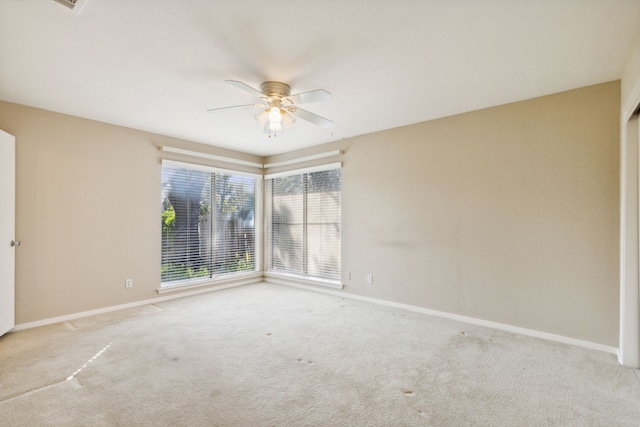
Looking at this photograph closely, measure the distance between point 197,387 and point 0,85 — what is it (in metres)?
3.38

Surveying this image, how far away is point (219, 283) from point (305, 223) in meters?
1.83

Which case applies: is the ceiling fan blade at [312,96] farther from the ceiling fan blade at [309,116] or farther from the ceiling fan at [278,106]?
the ceiling fan blade at [309,116]

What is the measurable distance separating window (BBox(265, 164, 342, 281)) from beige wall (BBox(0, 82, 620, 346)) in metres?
0.34

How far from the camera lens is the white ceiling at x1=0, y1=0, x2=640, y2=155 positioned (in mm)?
1842

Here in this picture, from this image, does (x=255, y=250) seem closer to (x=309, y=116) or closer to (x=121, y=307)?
(x=121, y=307)

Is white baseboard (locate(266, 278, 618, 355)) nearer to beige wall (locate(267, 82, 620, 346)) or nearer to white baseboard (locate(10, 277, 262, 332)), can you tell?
beige wall (locate(267, 82, 620, 346))

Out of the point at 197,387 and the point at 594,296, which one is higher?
the point at 594,296

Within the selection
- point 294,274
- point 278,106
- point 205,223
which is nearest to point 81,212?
point 205,223

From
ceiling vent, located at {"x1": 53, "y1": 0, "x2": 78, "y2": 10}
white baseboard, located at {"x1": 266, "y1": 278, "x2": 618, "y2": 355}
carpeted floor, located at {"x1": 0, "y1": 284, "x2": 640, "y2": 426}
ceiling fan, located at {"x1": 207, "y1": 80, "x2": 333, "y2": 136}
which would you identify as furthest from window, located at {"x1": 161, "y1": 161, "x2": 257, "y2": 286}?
ceiling vent, located at {"x1": 53, "y1": 0, "x2": 78, "y2": 10}

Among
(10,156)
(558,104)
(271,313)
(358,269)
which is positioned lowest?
(271,313)

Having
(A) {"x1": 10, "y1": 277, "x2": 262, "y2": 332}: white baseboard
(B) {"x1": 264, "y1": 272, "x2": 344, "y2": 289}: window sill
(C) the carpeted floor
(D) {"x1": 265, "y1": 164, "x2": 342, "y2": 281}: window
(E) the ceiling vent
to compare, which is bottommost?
(C) the carpeted floor

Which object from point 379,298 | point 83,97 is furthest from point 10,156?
point 379,298

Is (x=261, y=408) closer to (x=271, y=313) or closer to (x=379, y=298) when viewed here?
(x=271, y=313)

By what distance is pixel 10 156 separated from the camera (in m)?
3.15
